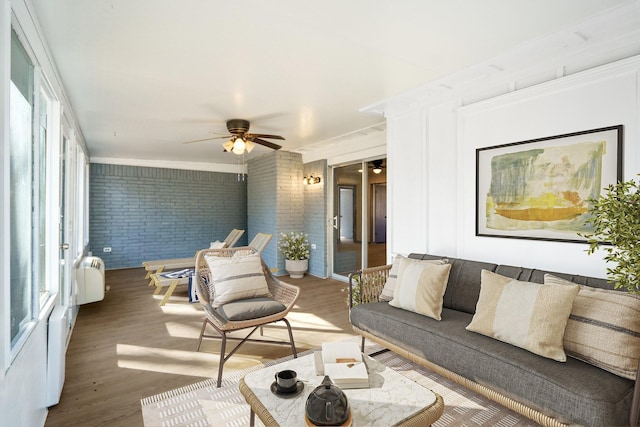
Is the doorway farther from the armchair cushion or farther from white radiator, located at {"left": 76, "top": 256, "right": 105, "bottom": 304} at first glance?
white radiator, located at {"left": 76, "top": 256, "right": 105, "bottom": 304}

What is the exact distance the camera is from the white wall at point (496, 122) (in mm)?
2236

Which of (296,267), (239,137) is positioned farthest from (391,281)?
(296,267)

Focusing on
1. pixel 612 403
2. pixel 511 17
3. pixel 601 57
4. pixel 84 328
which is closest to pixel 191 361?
pixel 84 328

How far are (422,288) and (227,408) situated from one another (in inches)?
64.7

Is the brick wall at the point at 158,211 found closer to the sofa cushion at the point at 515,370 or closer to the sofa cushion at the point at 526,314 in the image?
the sofa cushion at the point at 515,370

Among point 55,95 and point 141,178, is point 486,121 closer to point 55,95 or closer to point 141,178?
point 55,95

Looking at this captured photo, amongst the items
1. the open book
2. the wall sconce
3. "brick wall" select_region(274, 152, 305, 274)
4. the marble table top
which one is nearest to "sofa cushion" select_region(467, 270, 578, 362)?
the marble table top

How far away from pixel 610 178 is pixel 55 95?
4290 mm

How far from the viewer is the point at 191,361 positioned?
112 inches

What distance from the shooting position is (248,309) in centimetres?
268

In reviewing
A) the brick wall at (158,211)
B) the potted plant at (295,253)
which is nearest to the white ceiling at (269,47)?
the potted plant at (295,253)

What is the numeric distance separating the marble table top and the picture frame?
177 centimetres

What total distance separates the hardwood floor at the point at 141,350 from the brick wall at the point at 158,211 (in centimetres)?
281

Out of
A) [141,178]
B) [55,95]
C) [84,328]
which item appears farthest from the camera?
[141,178]
